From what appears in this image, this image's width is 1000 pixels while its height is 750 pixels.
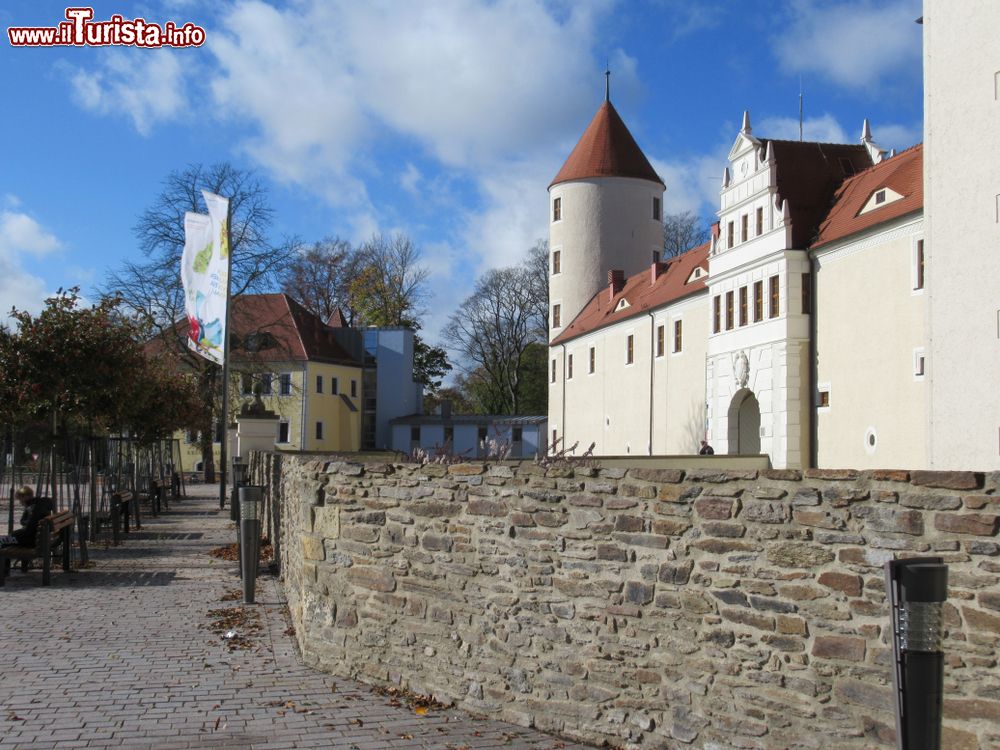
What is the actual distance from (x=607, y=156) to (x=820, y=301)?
91.6 feet

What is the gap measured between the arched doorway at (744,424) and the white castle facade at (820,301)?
5 cm

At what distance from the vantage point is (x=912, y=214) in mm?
29312

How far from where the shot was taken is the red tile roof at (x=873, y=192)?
30.3 meters

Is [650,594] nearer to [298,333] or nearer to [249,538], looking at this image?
[249,538]

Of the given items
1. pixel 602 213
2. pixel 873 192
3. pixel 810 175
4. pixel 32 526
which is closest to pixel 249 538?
pixel 32 526

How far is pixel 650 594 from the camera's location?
6.39 m

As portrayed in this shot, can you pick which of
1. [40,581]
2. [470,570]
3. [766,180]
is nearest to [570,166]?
[766,180]

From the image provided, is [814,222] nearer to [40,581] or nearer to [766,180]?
[766,180]

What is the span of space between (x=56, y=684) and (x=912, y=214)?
26797 millimetres

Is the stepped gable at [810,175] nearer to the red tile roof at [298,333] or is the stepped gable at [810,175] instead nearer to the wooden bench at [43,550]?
the wooden bench at [43,550]

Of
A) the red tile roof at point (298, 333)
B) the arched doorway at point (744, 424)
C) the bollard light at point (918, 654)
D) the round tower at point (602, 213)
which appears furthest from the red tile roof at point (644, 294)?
the bollard light at point (918, 654)

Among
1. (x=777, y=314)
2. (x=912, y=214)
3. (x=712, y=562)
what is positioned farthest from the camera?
(x=777, y=314)

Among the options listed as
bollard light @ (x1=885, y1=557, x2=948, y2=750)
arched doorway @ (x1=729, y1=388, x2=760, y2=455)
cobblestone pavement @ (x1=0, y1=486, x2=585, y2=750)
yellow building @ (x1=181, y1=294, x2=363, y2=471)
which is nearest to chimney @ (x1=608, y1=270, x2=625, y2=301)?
arched doorway @ (x1=729, y1=388, x2=760, y2=455)

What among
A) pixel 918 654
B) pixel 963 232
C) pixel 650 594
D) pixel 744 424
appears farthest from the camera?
pixel 744 424
